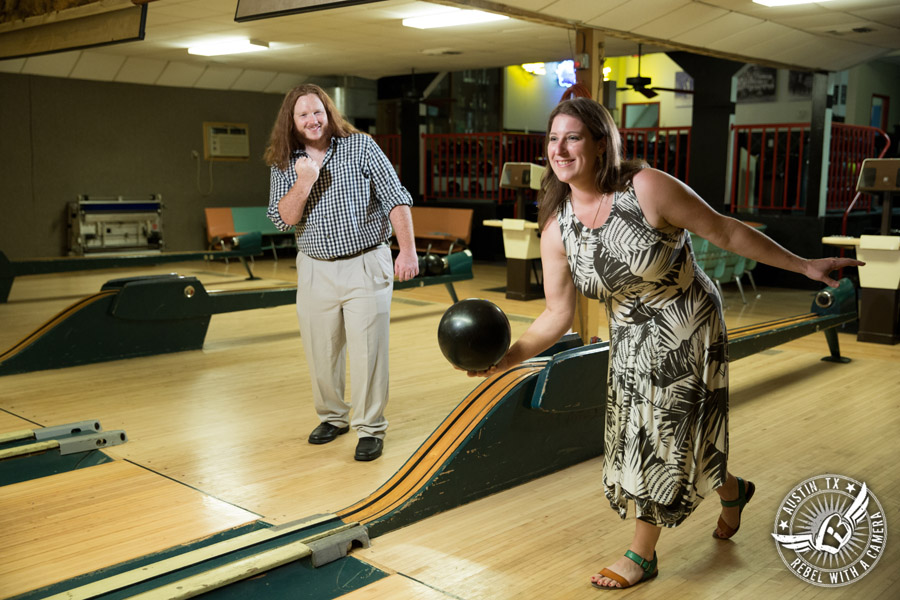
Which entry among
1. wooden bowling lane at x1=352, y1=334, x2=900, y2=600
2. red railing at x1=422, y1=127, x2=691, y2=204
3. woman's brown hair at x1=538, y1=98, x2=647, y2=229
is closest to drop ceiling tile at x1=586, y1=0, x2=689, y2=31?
wooden bowling lane at x1=352, y1=334, x2=900, y2=600

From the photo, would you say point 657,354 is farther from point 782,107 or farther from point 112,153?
point 782,107

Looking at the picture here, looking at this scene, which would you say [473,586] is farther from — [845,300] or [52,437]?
[845,300]

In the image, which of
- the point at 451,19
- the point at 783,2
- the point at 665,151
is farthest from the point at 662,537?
the point at 665,151

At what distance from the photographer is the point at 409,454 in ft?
11.6

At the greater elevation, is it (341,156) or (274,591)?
(341,156)

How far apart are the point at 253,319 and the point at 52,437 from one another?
11.5 ft

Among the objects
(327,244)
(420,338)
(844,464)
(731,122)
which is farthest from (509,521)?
(731,122)

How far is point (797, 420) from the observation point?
4.14 m

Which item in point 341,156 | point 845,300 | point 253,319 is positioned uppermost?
point 341,156

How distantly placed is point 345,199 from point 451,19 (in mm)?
4951

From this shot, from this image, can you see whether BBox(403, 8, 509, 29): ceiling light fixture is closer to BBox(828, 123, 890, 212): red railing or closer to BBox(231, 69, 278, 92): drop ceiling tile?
BBox(828, 123, 890, 212): red railing

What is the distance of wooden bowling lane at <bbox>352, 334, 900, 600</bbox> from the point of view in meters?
2.38

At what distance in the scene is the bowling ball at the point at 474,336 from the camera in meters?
2.12

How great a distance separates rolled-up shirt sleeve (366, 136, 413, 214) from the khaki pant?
19 centimetres
